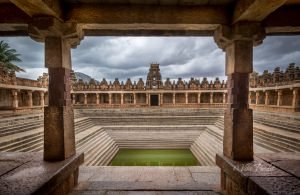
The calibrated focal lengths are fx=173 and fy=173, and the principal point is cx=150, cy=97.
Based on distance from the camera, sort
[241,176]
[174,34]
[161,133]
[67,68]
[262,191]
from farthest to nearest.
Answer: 1. [161,133]
2. [174,34]
3. [67,68]
4. [241,176]
5. [262,191]

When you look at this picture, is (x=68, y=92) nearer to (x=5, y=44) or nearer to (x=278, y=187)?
(x=278, y=187)

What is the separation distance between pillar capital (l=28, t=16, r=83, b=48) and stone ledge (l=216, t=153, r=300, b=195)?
3.45 m

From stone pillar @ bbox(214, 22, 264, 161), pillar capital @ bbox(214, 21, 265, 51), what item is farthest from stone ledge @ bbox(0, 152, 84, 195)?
pillar capital @ bbox(214, 21, 265, 51)

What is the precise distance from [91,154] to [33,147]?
2.70 metres

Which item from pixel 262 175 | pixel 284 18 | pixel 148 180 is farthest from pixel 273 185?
pixel 284 18

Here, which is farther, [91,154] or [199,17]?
[91,154]

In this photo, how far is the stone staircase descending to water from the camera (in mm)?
8492

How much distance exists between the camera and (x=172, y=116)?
1742 centimetres

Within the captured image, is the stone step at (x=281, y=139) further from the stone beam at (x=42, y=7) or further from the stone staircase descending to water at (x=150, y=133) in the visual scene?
the stone beam at (x=42, y=7)

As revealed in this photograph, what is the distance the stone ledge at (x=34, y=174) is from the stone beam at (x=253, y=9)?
3.65m

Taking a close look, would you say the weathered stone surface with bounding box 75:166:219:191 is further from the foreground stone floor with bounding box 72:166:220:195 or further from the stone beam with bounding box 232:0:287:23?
the stone beam with bounding box 232:0:287:23

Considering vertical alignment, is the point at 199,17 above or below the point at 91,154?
above

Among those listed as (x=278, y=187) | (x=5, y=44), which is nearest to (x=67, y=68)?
(x=278, y=187)

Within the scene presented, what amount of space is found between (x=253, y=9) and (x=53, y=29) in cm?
305
